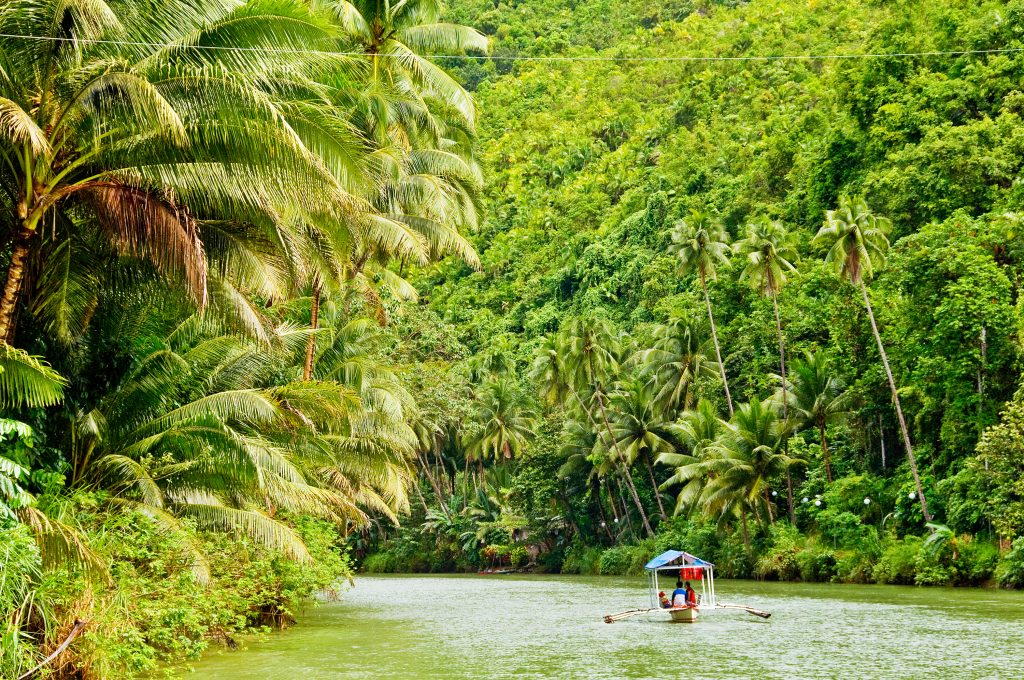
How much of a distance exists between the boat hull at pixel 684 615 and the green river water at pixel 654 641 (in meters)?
0.34

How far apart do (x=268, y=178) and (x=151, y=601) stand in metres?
5.43

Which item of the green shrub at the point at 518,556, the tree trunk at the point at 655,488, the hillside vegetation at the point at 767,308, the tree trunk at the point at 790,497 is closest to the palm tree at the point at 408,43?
the hillside vegetation at the point at 767,308

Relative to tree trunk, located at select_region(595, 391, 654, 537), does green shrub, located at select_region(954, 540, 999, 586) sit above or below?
below

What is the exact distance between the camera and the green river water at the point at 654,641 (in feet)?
56.7

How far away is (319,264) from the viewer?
19156 millimetres

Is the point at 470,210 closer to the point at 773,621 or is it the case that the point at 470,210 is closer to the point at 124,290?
the point at 773,621

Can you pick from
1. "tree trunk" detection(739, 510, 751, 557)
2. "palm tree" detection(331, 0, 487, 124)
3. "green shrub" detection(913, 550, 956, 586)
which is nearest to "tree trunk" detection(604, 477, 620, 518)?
"tree trunk" detection(739, 510, 751, 557)

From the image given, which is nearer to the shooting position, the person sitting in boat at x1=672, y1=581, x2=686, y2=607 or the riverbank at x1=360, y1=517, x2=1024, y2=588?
the person sitting in boat at x1=672, y1=581, x2=686, y2=607

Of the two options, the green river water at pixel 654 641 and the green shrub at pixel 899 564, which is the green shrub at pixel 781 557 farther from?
the green river water at pixel 654 641

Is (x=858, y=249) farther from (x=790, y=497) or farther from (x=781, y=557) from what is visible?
(x=781, y=557)

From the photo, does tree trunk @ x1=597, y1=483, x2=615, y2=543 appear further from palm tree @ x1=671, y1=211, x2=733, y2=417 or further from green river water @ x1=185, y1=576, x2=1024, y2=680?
green river water @ x1=185, y1=576, x2=1024, y2=680

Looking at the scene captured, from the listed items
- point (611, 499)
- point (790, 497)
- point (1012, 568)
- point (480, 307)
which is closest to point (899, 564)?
point (1012, 568)

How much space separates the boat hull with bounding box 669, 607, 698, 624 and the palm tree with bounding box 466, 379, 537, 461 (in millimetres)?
35931

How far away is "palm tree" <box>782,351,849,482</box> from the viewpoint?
140ft
